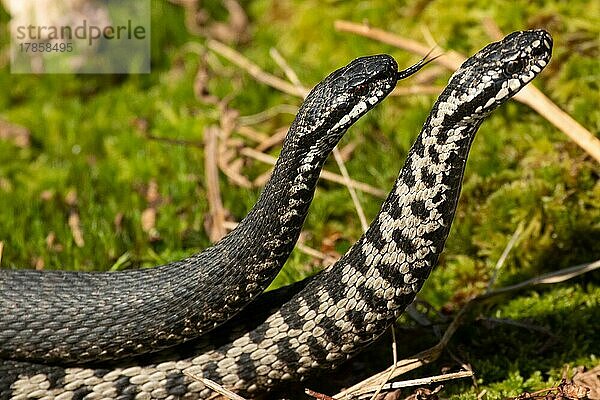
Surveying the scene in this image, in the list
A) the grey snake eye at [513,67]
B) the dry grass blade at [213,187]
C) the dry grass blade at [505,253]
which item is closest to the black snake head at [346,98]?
the grey snake eye at [513,67]

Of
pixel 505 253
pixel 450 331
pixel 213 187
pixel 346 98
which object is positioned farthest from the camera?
pixel 213 187

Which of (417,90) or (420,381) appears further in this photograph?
(417,90)

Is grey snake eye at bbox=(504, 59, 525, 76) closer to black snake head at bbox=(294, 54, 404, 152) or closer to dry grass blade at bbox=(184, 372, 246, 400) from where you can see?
black snake head at bbox=(294, 54, 404, 152)

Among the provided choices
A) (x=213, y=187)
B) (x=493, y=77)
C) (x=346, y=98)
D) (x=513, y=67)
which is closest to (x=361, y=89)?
(x=346, y=98)

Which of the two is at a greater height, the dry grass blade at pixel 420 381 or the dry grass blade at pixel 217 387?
the dry grass blade at pixel 217 387

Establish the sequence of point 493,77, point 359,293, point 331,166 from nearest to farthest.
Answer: point 493,77 < point 359,293 < point 331,166

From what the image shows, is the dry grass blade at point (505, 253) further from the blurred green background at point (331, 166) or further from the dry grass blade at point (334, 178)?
the dry grass blade at point (334, 178)

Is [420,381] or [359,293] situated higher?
[359,293]

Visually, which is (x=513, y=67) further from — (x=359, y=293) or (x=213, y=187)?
(x=213, y=187)
